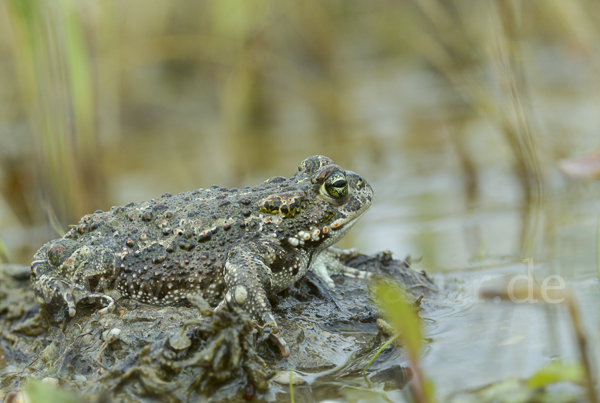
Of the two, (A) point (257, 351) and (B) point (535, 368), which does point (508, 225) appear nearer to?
(B) point (535, 368)

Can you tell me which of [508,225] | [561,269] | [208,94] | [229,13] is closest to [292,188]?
[561,269]

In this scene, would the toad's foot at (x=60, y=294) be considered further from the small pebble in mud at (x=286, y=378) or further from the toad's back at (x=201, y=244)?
the small pebble in mud at (x=286, y=378)

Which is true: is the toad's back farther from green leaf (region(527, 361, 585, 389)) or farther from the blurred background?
green leaf (region(527, 361, 585, 389))

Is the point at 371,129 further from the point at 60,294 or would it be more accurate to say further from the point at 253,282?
the point at 60,294

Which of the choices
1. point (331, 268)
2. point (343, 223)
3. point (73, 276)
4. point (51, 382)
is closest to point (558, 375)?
point (343, 223)

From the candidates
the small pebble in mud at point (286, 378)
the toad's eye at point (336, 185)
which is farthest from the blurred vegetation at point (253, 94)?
the small pebble in mud at point (286, 378)

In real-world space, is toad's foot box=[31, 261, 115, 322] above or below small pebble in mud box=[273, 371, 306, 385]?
above

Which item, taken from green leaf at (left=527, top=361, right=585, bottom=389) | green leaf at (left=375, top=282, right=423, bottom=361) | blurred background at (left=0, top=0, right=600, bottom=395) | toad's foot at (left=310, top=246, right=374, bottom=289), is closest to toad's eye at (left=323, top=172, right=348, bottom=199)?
toad's foot at (left=310, top=246, right=374, bottom=289)
